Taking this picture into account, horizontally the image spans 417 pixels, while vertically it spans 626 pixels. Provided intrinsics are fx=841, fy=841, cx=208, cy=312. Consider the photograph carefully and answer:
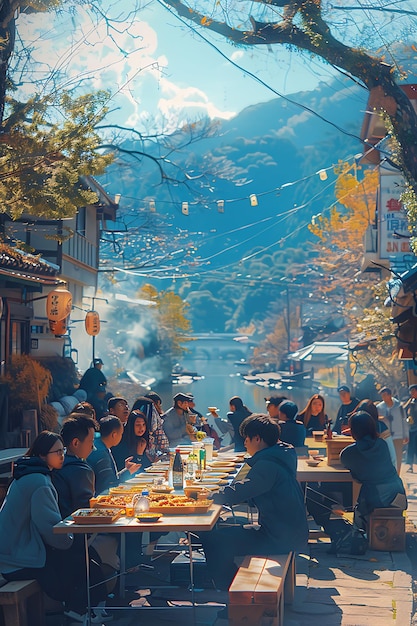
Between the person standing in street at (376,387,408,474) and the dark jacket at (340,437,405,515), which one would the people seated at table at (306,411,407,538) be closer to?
the dark jacket at (340,437,405,515)

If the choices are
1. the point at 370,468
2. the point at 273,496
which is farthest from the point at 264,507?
the point at 370,468

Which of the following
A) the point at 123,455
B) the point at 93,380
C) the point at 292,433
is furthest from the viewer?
the point at 93,380

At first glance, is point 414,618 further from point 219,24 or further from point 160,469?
point 219,24

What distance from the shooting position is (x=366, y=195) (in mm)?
32969

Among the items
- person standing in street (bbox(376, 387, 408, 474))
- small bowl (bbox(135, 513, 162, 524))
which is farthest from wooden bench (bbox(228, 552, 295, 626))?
person standing in street (bbox(376, 387, 408, 474))

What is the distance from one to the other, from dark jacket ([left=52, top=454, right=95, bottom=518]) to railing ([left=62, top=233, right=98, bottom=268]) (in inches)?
762

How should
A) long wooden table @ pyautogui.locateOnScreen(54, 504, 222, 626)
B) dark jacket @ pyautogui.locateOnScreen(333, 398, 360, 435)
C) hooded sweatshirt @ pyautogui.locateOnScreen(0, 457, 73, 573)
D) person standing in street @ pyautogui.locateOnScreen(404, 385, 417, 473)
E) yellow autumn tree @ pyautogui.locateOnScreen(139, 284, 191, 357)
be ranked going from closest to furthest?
long wooden table @ pyautogui.locateOnScreen(54, 504, 222, 626) → hooded sweatshirt @ pyautogui.locateOnScreen(0, 457, 73, 573) → dark jacket @ pyautogui.locateOnScreen(333, 398, 360, 435) → person standing in street @ pyautogui.locateOnScreen(404, 385, 417, 473) → yellow autumn tree @ pyautogui.locateOnScreen(139, 284, 191, 357)

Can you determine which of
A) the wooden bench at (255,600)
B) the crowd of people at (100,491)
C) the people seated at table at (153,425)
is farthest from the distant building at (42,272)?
the wooden bench at (255,600)

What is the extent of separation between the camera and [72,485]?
6.58m

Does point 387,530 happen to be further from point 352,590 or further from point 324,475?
point 352,590

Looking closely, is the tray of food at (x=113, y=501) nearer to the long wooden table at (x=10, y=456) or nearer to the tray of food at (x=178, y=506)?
the tray of food at (x=178, y=506)

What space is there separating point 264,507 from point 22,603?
80.8 inches

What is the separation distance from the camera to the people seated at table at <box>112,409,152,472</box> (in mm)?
9445

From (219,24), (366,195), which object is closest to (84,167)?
(219,24)
